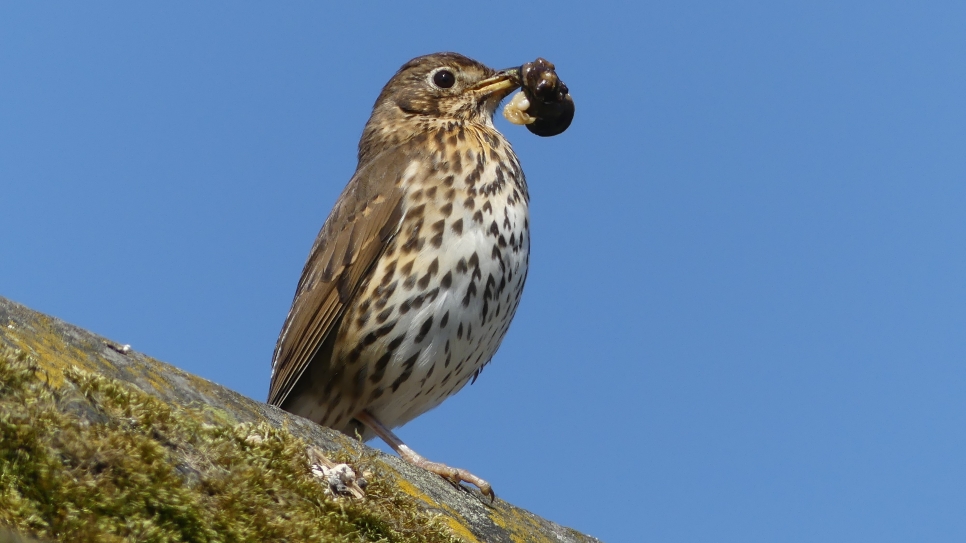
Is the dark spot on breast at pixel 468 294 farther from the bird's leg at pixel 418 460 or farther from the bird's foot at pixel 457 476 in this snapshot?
the bird's foot at pixel 457 476

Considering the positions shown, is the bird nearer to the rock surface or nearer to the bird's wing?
the bird's wing

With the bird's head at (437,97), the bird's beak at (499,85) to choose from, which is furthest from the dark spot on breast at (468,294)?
the bird's beak at (499,85)

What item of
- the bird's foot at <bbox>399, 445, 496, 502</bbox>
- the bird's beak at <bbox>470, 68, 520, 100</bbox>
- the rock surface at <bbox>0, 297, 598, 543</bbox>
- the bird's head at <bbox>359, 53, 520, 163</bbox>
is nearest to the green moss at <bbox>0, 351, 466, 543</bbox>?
the rock surface at <bbox>0, 297, 598, 543</bbox>

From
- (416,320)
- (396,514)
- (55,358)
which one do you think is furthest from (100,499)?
(416,320)

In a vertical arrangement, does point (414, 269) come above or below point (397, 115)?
below

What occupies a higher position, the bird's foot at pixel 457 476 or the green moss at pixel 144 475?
the bird's foot at pixel 457 476

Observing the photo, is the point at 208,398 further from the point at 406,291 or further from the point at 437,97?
the point at 437,97

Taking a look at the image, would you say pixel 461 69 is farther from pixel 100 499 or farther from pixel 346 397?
pixel 100 499

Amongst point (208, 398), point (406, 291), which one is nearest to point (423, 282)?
point (406, 291)
